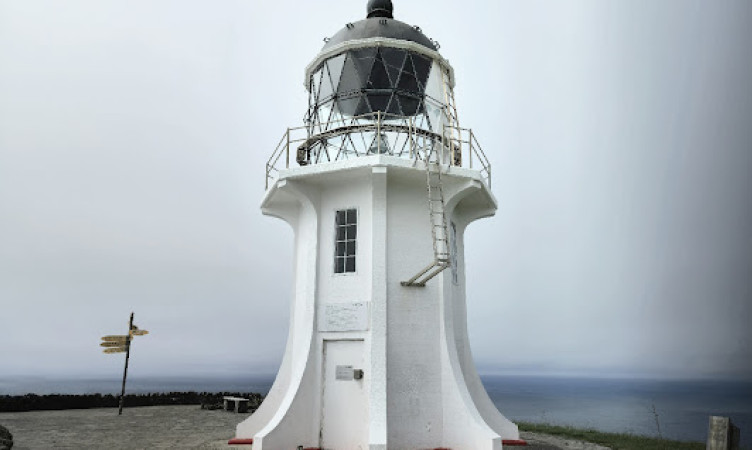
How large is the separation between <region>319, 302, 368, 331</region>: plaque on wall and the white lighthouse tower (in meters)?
0.02

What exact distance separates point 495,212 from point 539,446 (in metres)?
5.83

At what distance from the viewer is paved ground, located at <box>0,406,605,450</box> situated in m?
12.5

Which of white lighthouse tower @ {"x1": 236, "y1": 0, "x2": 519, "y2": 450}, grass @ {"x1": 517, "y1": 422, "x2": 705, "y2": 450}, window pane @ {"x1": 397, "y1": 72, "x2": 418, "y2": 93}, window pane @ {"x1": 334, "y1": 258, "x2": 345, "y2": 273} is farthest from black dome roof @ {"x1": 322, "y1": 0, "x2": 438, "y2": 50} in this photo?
grass @ {"x1": 517, "y1": 422, "x2": 705, "y2": 450}

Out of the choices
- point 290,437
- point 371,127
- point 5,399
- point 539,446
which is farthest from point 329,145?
point 5,399

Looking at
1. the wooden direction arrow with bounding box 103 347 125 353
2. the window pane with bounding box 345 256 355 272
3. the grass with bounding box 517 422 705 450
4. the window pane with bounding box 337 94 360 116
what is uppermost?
the window pane with bounding box 337 94 360 116

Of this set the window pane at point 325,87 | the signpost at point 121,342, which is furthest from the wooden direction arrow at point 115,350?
the window pane at point 325,87

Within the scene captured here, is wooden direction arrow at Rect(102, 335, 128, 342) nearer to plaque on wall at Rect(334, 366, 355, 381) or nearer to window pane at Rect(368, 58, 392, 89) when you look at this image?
plaque on wall at Rect(334, 366, 355, 381)

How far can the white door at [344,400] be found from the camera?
1132cm

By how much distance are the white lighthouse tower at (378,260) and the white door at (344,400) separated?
0.08ft

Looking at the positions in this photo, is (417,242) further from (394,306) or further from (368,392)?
(368,392)

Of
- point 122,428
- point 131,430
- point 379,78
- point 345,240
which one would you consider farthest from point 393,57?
point 122,428

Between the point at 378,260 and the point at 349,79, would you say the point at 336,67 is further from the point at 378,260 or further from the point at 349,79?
the point at 378,260

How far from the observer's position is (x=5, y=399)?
18.9 metres

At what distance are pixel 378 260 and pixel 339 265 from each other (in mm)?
1059
